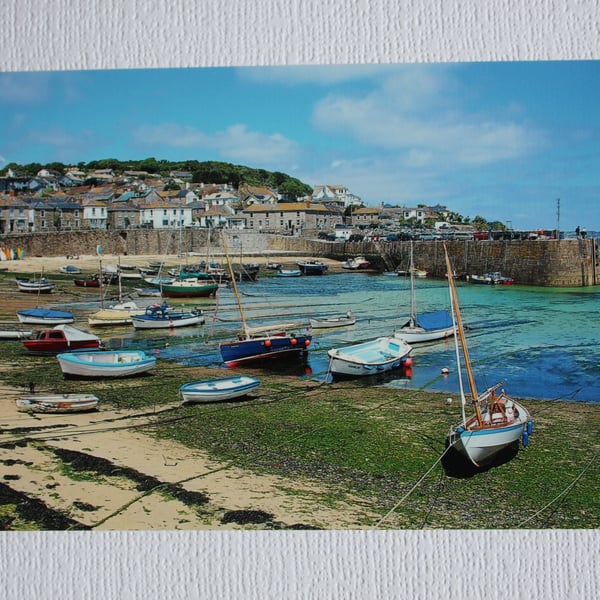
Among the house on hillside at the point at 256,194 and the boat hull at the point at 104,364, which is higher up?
the house on hillside at the point at 256,194

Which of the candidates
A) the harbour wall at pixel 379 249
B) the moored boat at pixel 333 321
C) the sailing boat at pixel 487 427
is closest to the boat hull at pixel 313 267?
the harbour wall at pixel 379 249

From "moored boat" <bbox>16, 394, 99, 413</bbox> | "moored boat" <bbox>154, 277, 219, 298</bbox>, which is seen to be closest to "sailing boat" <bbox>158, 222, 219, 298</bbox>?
"moored boat" <bbox>154, 277, 219, 298</bbox>

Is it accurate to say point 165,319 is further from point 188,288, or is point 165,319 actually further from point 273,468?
point 273,468

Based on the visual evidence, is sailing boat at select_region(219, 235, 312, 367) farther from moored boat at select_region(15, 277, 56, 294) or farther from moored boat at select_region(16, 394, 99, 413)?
moored boat at select_region(15, 277, 56, 294)

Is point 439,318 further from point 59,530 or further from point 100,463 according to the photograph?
point 59,530

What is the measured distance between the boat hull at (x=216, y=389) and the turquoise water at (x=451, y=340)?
1.09 meters

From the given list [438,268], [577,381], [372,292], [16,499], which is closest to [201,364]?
[372,292]

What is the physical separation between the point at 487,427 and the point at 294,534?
1.44 metres

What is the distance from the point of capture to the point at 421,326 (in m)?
6.77

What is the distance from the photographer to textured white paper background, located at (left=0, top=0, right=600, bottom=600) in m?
3.56

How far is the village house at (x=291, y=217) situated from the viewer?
6293 mm

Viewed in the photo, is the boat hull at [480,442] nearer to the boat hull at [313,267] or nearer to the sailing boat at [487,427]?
the sailing boat at [487,427]

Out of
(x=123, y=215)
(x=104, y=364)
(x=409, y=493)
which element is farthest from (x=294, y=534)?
(x=123, y=215)

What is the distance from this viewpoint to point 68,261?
870 cm
